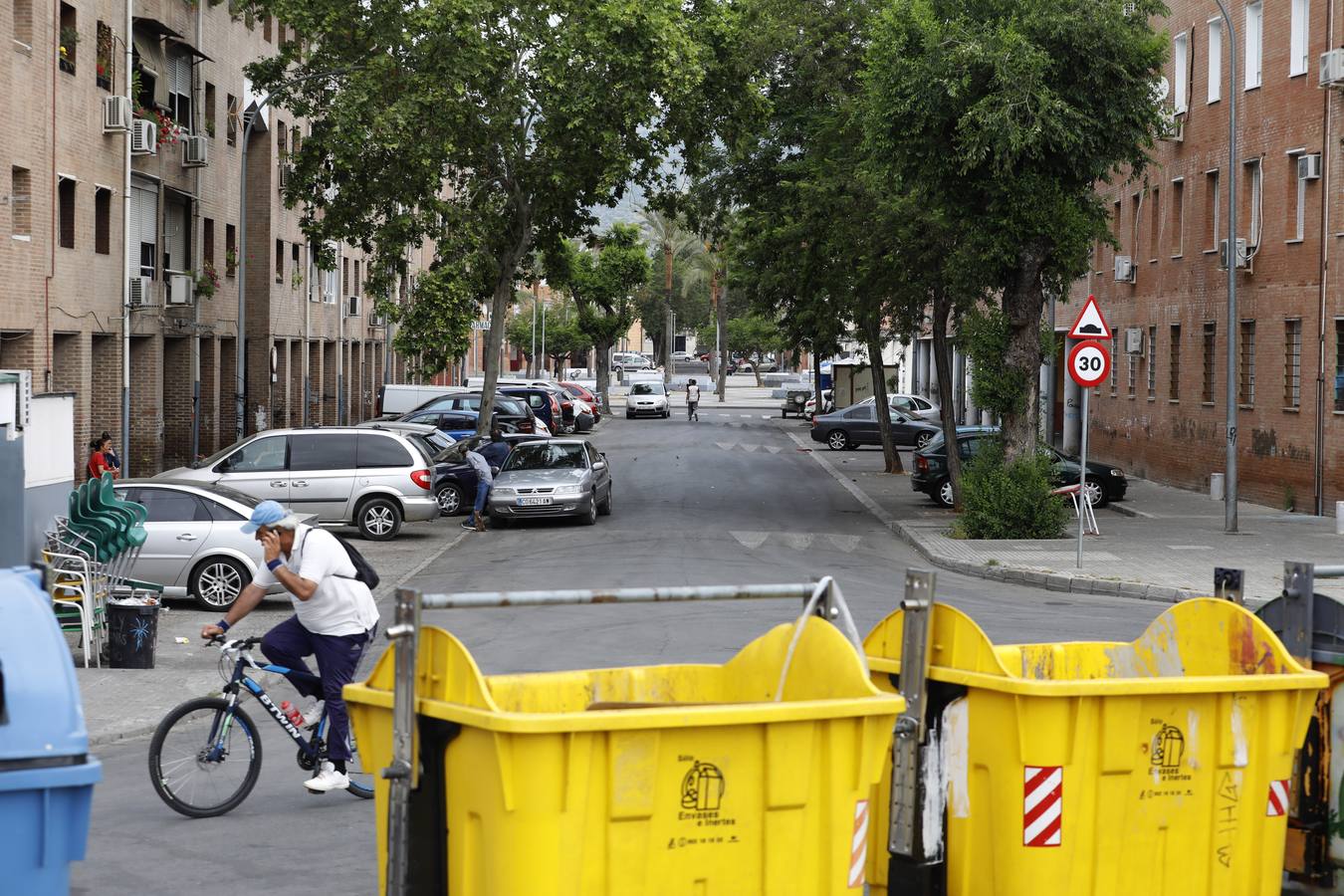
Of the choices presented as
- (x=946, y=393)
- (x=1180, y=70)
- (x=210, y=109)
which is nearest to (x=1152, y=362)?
(x=1180, y=70)

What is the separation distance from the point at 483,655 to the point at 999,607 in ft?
20.5

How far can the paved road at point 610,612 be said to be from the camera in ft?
26.8

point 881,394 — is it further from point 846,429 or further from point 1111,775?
point 1111,775

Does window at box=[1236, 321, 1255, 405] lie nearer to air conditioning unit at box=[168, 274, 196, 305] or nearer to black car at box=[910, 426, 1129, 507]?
black car at box=[910, 426, 1129, 507]

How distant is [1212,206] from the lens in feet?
117

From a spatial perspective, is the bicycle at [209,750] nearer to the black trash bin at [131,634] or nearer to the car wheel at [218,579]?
A: the black trash bin at [131,634]

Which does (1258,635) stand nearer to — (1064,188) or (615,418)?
(1064,188)

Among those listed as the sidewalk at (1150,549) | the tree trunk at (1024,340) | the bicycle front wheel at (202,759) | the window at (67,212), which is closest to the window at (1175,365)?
the sidewalk at (1150,549)

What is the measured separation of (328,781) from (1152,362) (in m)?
34.2

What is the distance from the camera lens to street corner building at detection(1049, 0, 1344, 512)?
2930cm

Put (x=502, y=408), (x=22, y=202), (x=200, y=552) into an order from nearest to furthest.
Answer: (x=200, y=552)
(x=22, y=202)
(x=502, y=408)

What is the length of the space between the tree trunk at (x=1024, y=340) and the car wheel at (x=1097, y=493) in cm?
497

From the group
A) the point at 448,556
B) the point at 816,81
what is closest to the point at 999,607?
the point at 448,556

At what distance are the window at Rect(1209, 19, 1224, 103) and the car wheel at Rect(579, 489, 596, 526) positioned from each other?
16.2 metres
